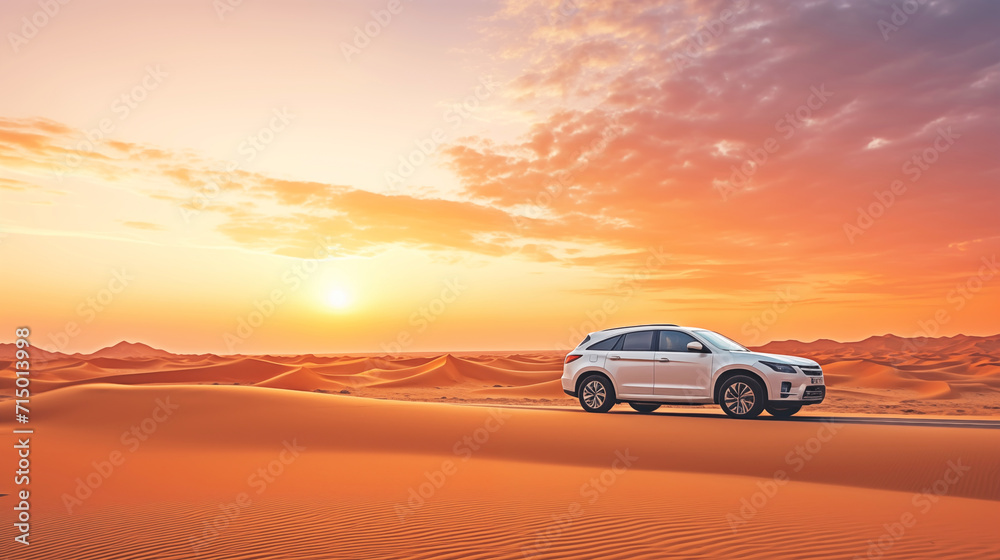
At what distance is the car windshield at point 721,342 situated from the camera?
599 inches

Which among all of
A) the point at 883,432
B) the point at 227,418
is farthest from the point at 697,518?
the point at 227,418

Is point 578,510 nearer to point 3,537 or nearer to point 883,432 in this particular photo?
point 3,537

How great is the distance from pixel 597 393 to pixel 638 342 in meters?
1.66

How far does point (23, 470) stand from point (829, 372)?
157 ft

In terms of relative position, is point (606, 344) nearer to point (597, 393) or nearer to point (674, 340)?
point (597, 393)

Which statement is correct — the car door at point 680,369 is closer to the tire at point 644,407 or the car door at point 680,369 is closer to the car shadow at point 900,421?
the car shadow at point 900,421

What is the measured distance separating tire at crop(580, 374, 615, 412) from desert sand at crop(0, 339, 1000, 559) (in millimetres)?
962

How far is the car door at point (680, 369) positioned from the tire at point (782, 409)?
4.51 feet

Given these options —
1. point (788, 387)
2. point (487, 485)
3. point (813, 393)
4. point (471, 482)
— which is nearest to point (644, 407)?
point (788, 387)

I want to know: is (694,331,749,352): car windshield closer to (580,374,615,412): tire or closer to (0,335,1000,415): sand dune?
(580,374,615,412): tire

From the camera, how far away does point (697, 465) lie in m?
11.2

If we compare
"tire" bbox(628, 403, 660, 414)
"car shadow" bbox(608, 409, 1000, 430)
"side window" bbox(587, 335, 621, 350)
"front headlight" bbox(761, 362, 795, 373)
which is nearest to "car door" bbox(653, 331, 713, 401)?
"car shadow" bbox(608, 409, 1000, 430)

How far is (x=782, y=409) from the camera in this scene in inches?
603

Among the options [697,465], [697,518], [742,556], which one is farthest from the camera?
[697,465]
